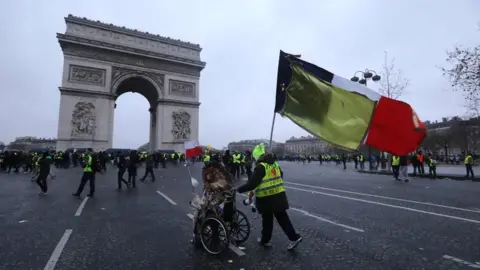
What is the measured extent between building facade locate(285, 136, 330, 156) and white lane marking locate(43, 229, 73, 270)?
13999 centimetres

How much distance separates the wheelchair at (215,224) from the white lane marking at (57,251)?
1.91 metres

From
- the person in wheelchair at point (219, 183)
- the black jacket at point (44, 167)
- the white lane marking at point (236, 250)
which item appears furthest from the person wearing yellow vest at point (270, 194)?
the black jacket at point (44, 167)

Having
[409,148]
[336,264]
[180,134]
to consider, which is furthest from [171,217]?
[180,134]

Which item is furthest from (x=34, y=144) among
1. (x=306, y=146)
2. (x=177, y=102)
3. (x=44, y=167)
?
(x=44, y=167)

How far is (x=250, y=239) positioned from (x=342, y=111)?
258cm

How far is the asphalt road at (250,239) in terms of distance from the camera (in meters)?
4.16

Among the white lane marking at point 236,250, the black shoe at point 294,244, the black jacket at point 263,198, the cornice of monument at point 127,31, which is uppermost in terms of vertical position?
the cornice of monument at point 127,31

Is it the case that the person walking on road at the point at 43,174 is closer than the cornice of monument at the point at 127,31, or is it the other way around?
the person walking on road at the point at 43,174

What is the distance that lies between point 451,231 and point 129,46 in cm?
4214

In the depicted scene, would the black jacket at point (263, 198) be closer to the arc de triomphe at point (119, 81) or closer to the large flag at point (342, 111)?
the large flag at point (342, 111)

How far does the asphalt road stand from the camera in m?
4.16

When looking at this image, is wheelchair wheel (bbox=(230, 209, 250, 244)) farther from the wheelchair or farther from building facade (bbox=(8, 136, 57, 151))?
building facade (bbox=(8, 136, 57, 151))

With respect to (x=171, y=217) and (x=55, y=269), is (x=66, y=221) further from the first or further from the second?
(x=55, y=269)

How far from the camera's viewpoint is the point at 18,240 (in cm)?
528
